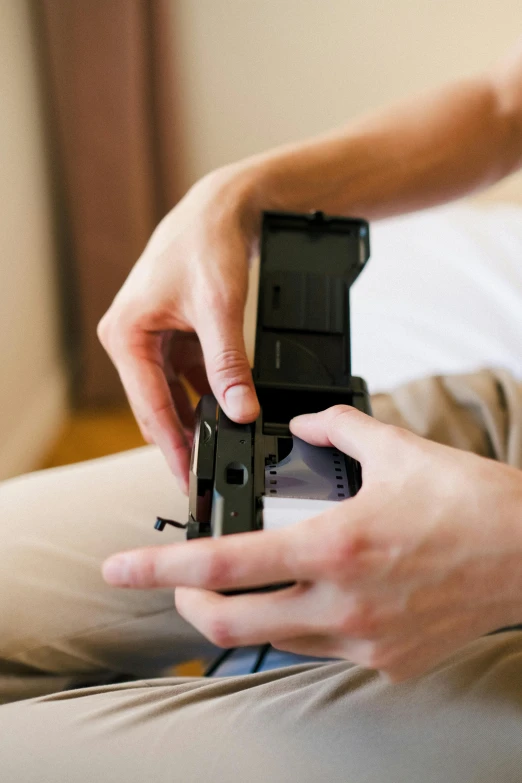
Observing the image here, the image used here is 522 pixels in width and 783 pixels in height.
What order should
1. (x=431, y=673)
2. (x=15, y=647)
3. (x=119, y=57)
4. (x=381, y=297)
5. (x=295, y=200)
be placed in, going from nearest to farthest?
(x=431, y=673)
(x=15, y=647)
(x=295, y=200)
(x=381, y=297)
(x=119, y=57)

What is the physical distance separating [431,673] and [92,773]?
232 millimetres

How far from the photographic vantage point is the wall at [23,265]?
129 cm

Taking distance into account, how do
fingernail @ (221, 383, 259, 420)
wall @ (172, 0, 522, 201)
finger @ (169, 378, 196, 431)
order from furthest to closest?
wall @ (172, 0, 522, 201)
finger @ (169, 378, 196, 431)
fingernail @ (221, 383, 259, 420)

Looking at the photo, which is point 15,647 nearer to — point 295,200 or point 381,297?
point 295,200

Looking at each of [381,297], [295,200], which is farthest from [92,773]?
[381,297]

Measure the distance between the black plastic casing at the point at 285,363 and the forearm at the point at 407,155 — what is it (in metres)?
0.09

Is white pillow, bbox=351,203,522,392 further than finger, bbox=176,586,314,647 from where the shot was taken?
Yes

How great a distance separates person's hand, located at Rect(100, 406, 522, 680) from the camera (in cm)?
37

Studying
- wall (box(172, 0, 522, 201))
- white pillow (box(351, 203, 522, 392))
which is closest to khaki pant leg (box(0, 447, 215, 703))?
white pillow (box(351, 203, 522, 392))

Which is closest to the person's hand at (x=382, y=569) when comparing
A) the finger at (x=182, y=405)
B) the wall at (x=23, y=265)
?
the finger at (x=182, y=405)

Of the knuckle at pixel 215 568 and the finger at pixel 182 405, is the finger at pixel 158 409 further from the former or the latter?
the knuckle at pixel 215 568

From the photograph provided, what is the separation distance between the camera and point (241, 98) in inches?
61.5

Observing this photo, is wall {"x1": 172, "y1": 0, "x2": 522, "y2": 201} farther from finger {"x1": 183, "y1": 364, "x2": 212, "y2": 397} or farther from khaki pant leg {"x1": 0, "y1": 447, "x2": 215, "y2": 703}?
khaki pant leg {"x1": 0, "y1": 447, "x2": 215, "y2": 703}

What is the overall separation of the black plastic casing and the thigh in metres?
0.12
